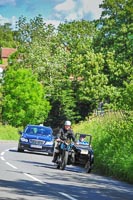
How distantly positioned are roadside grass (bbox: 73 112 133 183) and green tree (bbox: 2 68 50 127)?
5983 centimetres

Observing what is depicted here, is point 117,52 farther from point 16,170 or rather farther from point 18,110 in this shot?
point 16,170

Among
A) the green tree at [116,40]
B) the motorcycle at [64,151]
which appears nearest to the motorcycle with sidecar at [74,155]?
the motorcycle at [64,151]

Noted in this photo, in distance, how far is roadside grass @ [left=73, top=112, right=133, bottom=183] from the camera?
73.4ft

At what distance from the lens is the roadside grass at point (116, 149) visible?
2236 centimetres

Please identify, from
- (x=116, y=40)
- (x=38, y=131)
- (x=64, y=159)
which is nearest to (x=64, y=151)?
(x=64, y=159)

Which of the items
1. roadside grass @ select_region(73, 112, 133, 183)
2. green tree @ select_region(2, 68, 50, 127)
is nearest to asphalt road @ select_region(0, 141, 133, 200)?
roadside grass @ select_region(73, 112, 133, 183)

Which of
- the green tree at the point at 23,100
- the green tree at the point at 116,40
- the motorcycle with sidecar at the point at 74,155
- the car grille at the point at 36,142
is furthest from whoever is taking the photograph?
the green tree at the point at 23,100

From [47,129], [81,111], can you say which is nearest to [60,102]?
[81,111]

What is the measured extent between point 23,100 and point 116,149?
66397 mm

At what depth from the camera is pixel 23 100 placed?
299 feet

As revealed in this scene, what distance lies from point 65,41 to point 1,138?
24844 millimetres

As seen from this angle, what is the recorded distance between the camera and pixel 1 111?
9406 centimetres

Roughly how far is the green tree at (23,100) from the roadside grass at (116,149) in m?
59.8

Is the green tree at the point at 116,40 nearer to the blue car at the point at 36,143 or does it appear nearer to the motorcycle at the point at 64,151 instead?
the blue car at the point at 36,143
